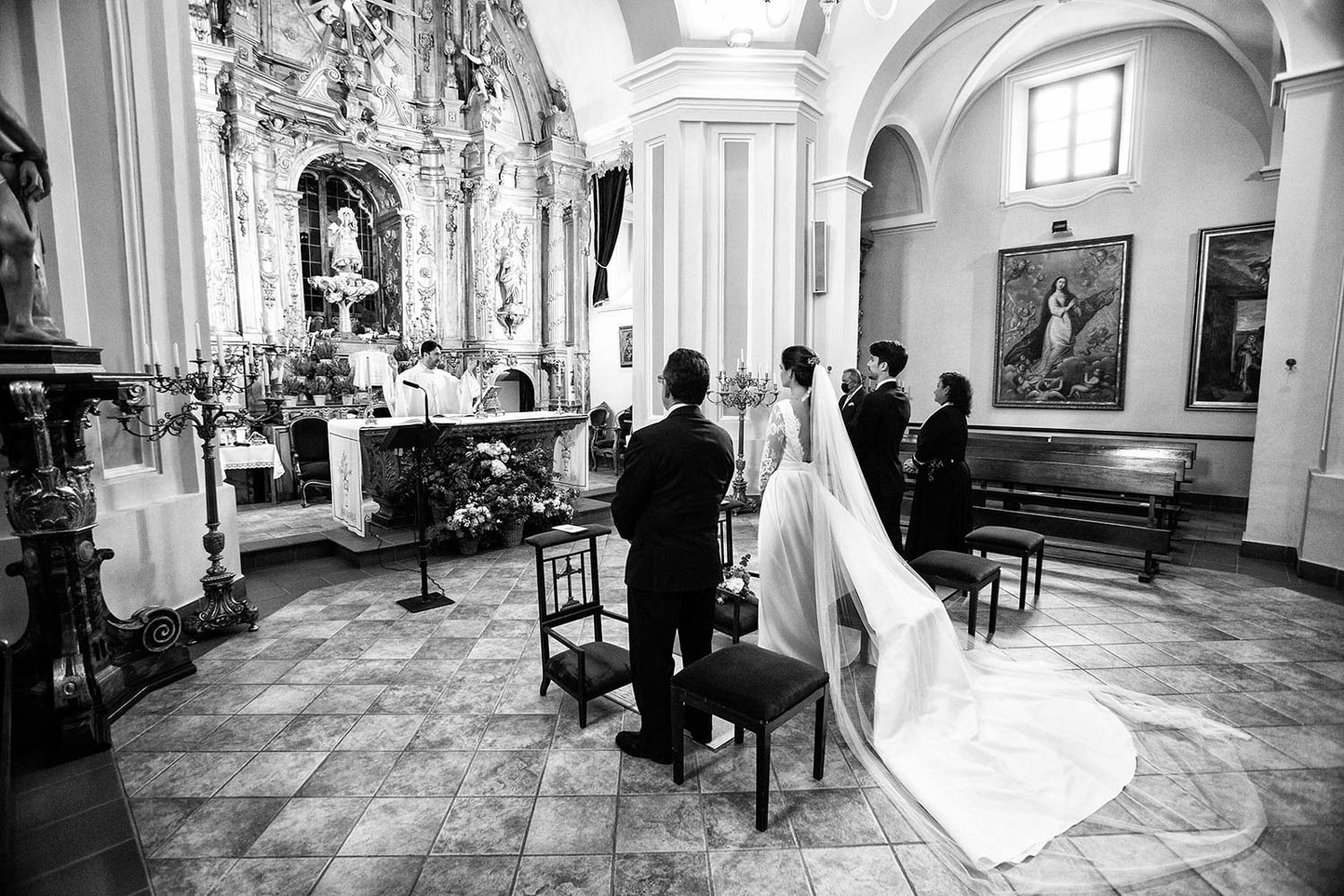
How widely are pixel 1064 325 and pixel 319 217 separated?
1201 centimetres

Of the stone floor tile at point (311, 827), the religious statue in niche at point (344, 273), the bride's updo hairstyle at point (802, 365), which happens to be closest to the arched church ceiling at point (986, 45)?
the bride's updo hairstyle at point (802, 365)

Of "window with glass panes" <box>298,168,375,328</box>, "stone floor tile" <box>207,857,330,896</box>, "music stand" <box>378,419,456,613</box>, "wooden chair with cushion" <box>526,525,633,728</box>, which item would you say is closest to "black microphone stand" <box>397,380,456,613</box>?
"music stand" <box>378,419,456,613</box>

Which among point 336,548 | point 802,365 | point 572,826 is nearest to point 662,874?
point 572,826

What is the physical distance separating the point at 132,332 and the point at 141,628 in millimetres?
1870

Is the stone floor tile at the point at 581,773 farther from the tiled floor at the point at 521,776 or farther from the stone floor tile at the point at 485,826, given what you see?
the stone floor tile at the point at 485,826

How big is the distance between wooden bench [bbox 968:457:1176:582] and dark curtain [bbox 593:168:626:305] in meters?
7.43

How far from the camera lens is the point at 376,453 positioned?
267 inches

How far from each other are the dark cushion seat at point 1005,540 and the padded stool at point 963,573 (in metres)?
0.54

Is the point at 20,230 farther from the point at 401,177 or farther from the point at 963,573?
the point at 401,177

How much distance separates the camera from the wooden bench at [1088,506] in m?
5.77

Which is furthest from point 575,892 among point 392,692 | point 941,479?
point 941,479

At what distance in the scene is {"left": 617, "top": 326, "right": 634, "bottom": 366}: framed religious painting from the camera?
12438 mm

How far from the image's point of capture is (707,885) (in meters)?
2.19

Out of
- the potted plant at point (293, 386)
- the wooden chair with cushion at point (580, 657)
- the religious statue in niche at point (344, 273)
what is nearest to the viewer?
the wooden chair with cushion at point (580, 657)
